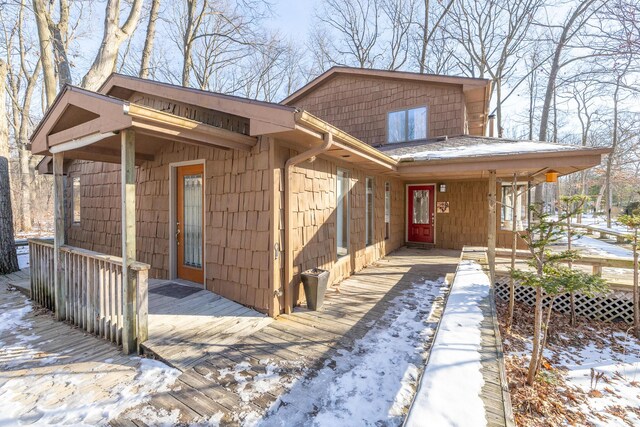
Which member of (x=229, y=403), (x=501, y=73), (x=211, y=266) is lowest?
(x=229, y=403)

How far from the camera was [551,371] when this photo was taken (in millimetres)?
3566

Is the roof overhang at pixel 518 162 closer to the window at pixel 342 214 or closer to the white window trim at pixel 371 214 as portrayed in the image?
the white window trim at pixel 371 214

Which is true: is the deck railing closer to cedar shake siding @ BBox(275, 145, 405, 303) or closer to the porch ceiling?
the porch ceiling

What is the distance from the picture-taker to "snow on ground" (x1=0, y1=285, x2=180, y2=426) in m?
2.27

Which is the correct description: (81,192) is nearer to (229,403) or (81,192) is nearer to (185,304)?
(185,304)

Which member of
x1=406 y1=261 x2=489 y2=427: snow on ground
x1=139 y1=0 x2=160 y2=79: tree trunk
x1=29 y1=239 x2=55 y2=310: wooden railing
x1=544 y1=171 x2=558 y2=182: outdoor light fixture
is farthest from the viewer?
x1=139 y1=0 x2=160 y2=79: tree trunk

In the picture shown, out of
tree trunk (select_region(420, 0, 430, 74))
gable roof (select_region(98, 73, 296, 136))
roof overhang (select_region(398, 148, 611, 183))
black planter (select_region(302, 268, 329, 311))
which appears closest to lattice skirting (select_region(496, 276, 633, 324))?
roof overhang (select_region(398, 148, 611, 183))

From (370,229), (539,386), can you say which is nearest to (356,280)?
(370,229)

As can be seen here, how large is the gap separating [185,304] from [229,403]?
215cm

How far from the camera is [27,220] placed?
12945 mm

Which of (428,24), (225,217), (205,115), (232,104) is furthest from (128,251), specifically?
(428,24)

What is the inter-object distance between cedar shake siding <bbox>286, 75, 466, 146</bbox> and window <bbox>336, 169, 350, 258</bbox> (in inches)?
175

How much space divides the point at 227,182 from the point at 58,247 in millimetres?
2382

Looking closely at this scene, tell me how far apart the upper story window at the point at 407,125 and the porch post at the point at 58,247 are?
833cm
